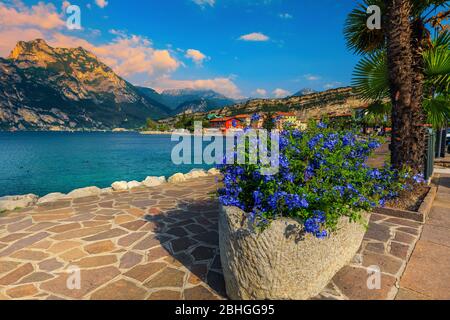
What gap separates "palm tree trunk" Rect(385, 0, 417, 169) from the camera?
5.42 meters

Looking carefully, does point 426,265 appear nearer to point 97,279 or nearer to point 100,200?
point 97,279

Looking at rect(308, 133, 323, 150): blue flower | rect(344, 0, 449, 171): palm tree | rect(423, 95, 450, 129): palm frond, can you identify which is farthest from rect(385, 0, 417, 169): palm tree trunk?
rect(308, 133, 323, 150): blue flower

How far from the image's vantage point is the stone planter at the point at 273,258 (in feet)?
7.82

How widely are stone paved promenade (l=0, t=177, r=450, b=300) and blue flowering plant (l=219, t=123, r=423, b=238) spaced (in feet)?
2.70

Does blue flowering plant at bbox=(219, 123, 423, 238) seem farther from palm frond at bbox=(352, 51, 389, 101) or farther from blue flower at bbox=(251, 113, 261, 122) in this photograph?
palm frond at bbox=(352, 51, 389, 101)

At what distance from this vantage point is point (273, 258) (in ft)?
7.91

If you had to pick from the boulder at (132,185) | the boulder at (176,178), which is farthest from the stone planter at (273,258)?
the boulder at (176,178)

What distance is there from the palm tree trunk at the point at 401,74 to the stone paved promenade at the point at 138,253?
5.35ft

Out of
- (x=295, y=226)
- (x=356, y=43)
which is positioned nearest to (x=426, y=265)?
(x=295, y=226)

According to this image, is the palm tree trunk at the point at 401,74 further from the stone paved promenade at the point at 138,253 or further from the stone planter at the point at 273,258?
the stone planter at the point at 273,258

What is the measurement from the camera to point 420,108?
5684 mm

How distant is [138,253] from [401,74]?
21.4 ft

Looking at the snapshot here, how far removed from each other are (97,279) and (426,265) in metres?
4.46

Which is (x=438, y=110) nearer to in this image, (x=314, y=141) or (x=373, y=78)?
(x=373, y=78)
